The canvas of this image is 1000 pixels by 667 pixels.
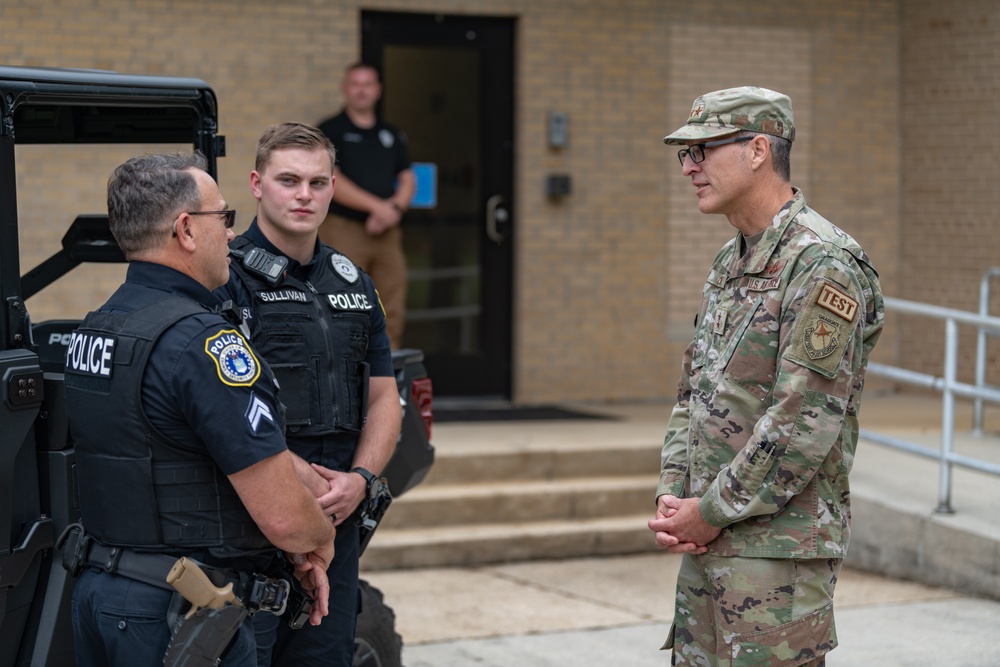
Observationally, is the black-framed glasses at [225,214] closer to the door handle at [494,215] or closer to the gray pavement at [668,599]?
the gray pavement at [668,599]

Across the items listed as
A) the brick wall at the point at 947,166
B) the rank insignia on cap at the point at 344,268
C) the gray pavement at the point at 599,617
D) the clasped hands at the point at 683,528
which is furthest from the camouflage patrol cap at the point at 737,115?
the brick wall at the point at 947,166

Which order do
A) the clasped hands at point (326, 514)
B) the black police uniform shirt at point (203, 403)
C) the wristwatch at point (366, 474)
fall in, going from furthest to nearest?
the wristwatch at point (366, 474)
the clasped hands at point (326, 514)
the black police uniform shirt at point (203, 403)

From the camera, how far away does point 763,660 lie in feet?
10.2

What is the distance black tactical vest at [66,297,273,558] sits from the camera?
109 inches

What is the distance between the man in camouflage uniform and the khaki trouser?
526 centimetres

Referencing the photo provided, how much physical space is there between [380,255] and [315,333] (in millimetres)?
5121

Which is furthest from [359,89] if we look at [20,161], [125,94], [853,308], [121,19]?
[853,308]

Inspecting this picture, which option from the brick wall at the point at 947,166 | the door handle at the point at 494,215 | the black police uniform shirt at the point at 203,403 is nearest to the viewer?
the black police uniform shirt at the point at 203,403

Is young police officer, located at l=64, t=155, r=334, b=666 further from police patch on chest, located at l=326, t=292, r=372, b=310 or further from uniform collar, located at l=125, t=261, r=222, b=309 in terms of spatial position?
police patch on chest, located at l=326, t=292, r=372, b=310

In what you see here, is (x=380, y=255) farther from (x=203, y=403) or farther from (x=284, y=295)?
(x=203, y=403)

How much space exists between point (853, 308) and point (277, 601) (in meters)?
1.48

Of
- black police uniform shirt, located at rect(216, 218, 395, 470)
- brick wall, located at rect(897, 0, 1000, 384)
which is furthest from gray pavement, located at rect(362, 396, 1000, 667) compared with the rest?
brick wall, located at rect(897, 0, 1000, 384)

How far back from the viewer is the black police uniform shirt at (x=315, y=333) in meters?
3.44

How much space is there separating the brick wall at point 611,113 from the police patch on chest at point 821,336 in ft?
20.2
